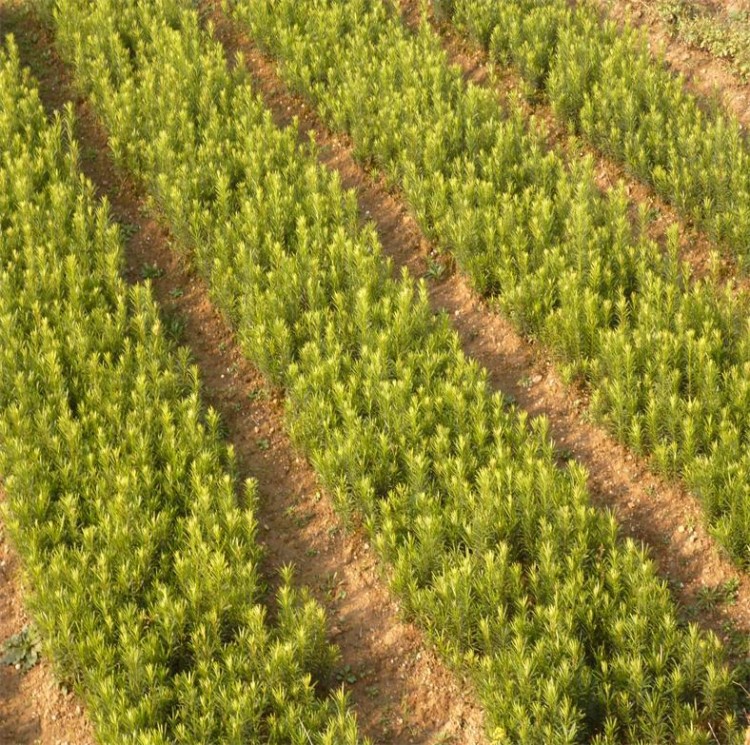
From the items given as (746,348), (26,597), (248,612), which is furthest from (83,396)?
(746,348)

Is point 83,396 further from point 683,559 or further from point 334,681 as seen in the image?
point 683,559

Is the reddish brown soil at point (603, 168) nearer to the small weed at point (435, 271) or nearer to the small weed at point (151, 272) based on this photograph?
the small weed at point (435, 271)

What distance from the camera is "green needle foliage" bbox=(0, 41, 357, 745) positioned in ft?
15.6

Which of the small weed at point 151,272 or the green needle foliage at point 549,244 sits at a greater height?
the green needle foliage at point 549,244

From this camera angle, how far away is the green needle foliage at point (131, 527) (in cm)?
476

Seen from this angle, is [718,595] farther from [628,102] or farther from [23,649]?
[628,102]

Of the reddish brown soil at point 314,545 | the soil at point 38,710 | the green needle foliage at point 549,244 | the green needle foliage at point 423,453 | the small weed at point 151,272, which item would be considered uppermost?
the green needle foliage at point 549,244

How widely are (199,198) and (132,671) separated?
412 centimetres

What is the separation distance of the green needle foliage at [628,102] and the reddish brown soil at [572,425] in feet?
5.66

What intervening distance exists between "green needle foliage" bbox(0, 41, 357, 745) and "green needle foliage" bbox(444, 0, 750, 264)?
3.88 metres

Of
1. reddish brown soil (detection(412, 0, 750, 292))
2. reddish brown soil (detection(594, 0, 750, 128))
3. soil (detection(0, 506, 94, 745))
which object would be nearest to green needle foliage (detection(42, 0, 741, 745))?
A: soil (detection(0, 506, 94, 745))

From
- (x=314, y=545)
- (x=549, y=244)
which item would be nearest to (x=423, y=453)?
(x=314, y=545)

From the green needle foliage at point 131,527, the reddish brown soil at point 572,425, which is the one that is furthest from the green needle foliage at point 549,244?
the green needle foliage at point 131,527

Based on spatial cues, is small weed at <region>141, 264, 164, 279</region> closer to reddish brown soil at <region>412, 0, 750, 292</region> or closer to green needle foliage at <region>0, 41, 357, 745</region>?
green needle foliage at <region>0, 41, 357, 745</region>
